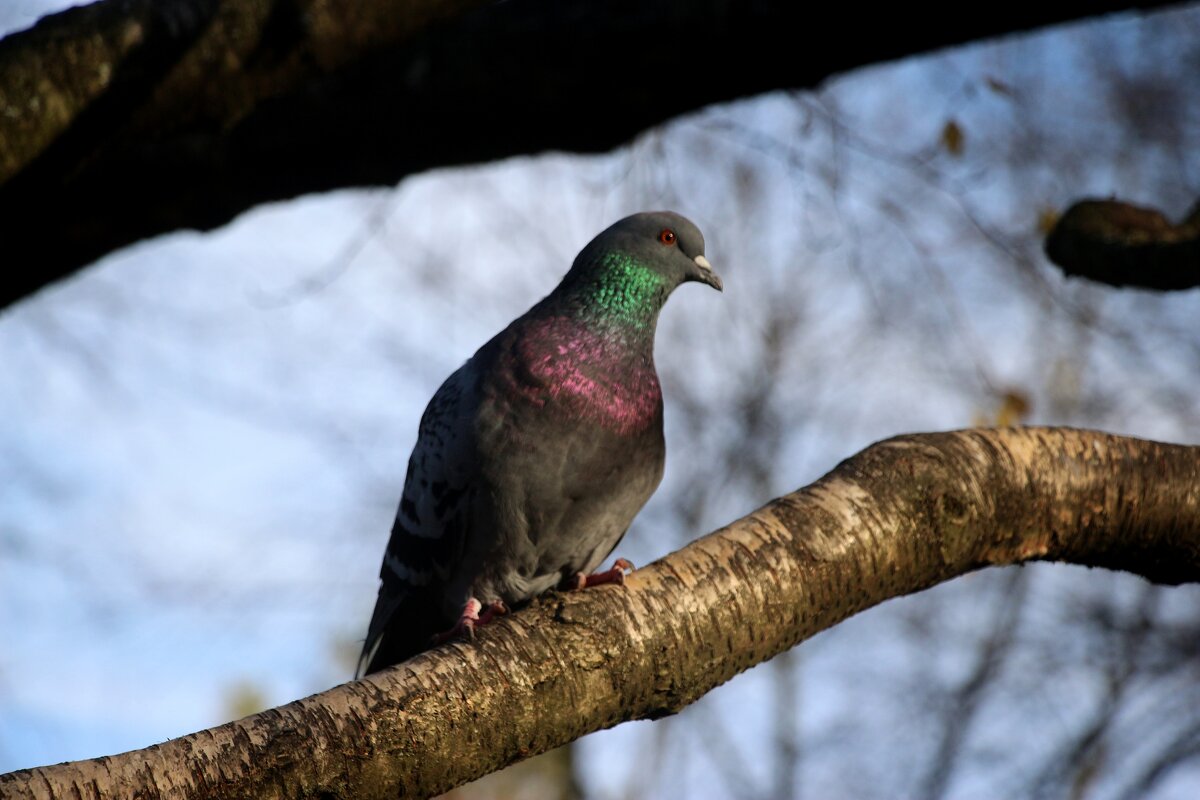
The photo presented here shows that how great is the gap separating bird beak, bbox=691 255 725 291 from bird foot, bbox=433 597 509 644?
3.93 ft

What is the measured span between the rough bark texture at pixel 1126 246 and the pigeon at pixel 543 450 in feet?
3.92

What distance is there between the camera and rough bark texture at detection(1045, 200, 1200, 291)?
3.18 m

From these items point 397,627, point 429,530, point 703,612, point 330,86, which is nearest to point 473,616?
point 429,530

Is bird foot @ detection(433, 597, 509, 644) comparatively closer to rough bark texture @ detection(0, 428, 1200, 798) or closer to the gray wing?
the gray wing

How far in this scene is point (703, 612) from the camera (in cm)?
248

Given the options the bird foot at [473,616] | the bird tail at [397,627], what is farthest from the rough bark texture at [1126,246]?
the bird tail at [397,627]

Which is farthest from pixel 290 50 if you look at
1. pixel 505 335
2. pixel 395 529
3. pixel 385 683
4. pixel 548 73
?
pixel 385 683

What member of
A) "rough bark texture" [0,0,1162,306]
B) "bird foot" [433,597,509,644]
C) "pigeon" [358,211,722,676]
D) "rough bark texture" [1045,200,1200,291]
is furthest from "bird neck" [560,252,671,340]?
"rough bark texture" [1045,200,1200,291]

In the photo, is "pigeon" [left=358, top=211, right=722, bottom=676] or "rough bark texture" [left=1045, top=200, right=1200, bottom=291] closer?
"pigeon" [left=358, top=211, right=722, bottom=676]

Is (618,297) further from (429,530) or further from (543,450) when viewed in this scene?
(429,530)

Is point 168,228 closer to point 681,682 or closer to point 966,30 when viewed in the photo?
point 681,682

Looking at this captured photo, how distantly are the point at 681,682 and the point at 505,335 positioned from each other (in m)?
1.23

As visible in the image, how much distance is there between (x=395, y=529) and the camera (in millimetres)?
3502

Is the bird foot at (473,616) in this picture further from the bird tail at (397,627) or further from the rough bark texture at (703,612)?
the rough bark texture at (703,612)
